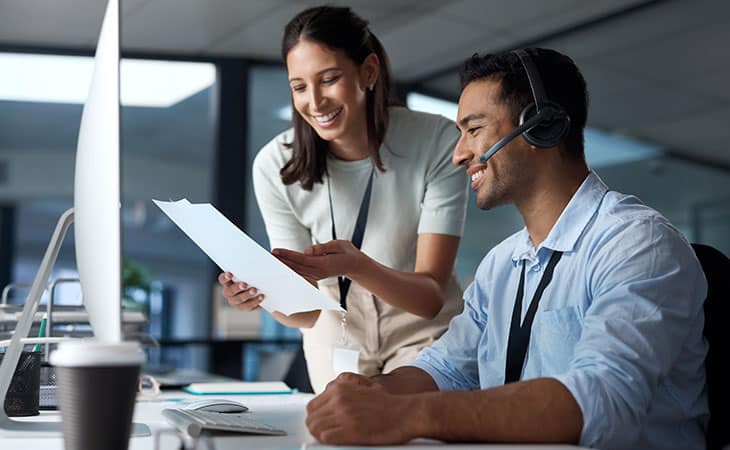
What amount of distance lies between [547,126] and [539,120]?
0.03 metres

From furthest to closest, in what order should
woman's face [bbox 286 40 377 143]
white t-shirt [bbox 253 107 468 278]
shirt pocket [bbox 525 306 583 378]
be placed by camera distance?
1. white t-shirt [bbox 253 107 468 278]
2. woman's face [bbox 286 40 377 143]
3. shirt pocket [bbox 525 306 583 378]

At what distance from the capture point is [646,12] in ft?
15.7

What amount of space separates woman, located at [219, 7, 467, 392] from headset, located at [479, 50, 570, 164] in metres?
0.59

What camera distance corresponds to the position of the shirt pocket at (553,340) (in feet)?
4.39

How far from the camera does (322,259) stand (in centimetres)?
178

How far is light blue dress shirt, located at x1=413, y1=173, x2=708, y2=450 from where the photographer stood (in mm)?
1090

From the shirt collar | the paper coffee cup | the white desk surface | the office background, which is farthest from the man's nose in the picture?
the office background

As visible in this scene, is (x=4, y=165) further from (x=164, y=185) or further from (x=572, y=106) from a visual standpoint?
(x=572, y=106)

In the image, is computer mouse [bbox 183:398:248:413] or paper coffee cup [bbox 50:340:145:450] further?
computer mouse [bbox 183:398:248:413]

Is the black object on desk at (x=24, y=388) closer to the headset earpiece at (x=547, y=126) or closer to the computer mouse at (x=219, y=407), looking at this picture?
the computer mouse at (x=219, y=407)

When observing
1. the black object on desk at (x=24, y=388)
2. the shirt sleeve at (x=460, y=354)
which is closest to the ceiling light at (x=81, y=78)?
the black object on desk at (x=24, y=388)

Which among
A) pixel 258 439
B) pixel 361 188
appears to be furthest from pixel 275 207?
pixel 258 439

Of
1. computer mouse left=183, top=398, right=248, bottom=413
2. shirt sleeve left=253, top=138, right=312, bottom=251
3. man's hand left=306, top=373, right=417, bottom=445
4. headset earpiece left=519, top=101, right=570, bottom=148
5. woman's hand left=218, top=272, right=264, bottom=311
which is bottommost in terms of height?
computer mouse left=183, top=398, right=248, bottom=413

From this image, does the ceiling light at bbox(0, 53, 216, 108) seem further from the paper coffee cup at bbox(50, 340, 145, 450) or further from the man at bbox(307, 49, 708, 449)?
the paper coffee cup at bbox(50, 340, 145, 450)
